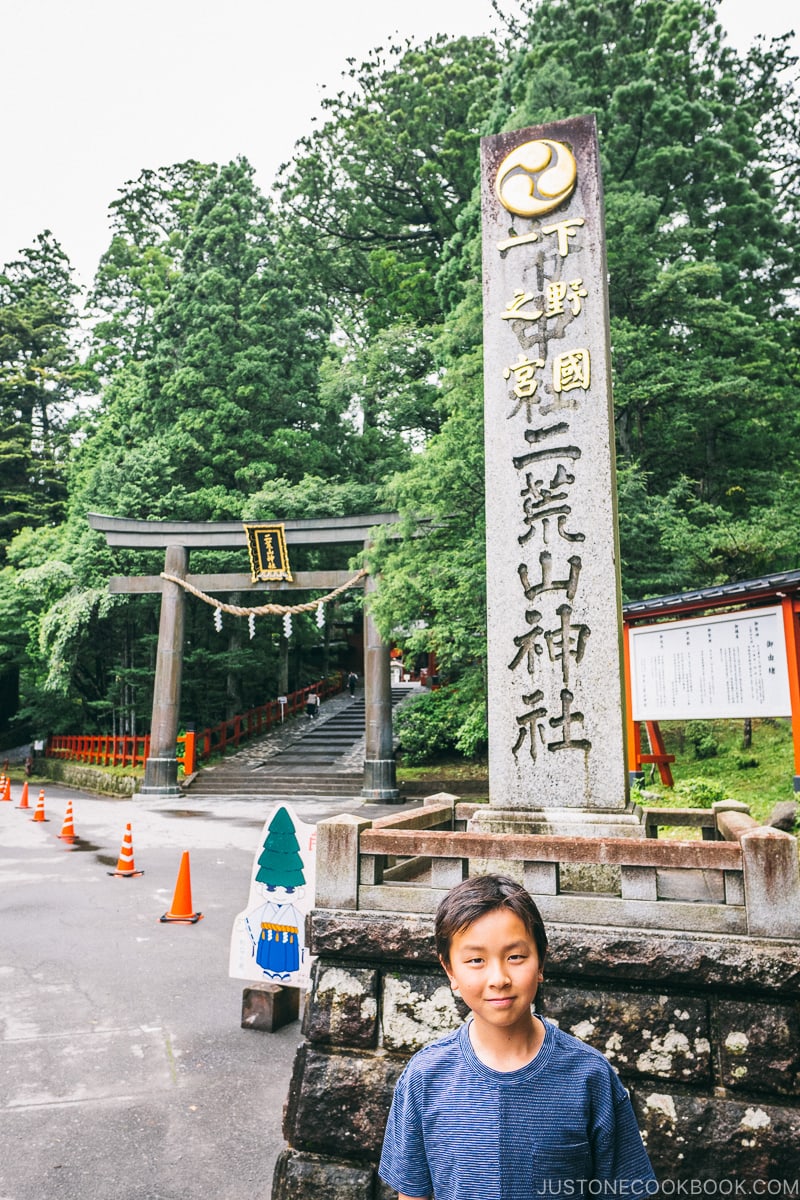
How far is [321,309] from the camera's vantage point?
30.1 metres

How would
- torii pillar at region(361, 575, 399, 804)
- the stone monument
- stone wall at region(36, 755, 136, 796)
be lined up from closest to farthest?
the stone monument → torii pillar at region(361, 575, 399, 804) → stone wall at region(36, 755, 136, 796)

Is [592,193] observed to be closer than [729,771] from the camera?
Yes

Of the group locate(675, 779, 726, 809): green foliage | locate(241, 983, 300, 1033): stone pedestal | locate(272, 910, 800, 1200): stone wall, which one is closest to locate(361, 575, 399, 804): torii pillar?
locate(675, 779, 726, 809): green foliage

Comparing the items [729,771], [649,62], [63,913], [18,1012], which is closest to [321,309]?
[649,62]

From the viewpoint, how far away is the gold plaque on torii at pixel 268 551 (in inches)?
730

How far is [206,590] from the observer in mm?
19438

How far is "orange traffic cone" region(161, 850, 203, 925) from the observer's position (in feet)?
24.8

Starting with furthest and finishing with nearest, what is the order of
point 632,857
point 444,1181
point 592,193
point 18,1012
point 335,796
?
point 335,796 → point 18,1012 → point 592,193 → point 632,857 → point 444,1181

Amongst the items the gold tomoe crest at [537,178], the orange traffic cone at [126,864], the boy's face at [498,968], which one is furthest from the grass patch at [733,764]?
the boy's face at [498,968]

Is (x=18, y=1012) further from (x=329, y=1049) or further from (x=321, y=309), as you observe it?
(x=321, y=309)

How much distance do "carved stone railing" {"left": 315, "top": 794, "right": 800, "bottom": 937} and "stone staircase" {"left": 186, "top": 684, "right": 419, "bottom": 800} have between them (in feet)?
48.5

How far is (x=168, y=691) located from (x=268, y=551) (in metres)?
4.12

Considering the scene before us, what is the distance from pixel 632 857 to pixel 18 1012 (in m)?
4.45

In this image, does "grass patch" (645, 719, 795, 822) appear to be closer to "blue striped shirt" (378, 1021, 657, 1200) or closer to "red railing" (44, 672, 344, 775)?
"blue striped shirt" (378, 1021, 657, 1200)
